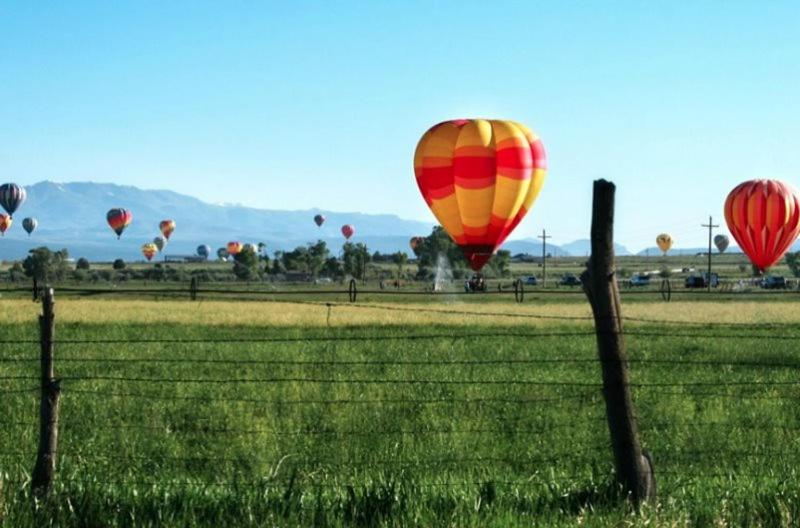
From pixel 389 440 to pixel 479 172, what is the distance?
28039 mm

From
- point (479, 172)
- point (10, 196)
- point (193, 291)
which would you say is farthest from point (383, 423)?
point (10, 196)

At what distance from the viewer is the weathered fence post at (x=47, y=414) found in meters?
8.84

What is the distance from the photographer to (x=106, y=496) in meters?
8.62

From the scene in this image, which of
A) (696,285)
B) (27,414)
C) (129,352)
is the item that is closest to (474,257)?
(129,352)

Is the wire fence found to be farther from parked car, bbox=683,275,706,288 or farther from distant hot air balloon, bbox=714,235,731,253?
distant hot air balloon, bbox=714,235,731,253

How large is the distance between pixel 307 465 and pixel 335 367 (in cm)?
1064

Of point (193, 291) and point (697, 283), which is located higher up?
point (193, 291)

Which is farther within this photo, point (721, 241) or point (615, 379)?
point (721, 241)

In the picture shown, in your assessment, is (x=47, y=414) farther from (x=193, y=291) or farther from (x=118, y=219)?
(x=118, y=219)

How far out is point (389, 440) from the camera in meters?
13.4

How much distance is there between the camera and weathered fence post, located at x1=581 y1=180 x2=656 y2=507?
853 centimetres

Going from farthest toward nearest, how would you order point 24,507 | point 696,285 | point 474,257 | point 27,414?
1. point 696,285
2. point 474,257
3. point 27,414
4. point 24,507

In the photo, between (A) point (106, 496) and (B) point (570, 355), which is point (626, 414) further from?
(B) point (570, 355)

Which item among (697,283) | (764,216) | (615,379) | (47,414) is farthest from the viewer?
(697,283)
